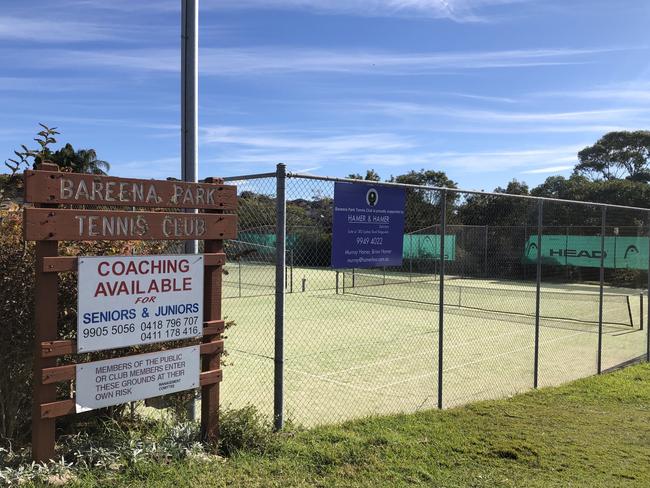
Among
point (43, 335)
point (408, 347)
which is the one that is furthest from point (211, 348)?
point (408, 347)

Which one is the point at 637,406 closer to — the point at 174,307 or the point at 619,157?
the point at 174,307

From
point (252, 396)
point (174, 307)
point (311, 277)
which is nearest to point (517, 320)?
point (252, 396)

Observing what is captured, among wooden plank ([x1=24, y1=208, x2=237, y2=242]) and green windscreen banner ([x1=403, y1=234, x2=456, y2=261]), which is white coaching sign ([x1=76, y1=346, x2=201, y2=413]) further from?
green windscreen banner ([x1=403, y1=234, x2=456, y2=261])

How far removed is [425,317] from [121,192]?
14134 mm

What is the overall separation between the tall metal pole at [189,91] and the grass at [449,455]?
44.1 inches

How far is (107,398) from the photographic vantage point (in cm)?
396

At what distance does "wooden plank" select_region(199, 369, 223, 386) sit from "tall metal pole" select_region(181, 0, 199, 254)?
5.51 feet

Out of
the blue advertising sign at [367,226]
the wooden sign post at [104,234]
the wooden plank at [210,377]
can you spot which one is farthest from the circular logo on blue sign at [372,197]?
the wooden plank at [210,377]

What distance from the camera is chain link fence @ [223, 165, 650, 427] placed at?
21.5 feet

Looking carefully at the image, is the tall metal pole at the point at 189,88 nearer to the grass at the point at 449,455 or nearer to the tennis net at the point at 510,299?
the grass at the point at 449,455

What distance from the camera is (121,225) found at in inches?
158

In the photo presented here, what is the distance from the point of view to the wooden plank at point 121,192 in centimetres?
365

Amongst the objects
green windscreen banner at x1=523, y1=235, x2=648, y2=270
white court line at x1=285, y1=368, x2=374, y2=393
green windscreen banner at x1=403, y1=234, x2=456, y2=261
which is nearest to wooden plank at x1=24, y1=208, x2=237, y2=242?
white court line at x1=285, y1=368, x2=374, y2=393

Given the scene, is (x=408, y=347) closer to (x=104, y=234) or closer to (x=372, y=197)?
(x=372, y=197)
